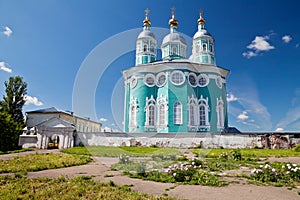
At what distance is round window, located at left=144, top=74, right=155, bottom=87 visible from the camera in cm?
2742

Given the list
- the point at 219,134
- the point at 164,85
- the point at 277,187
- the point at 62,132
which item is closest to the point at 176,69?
the point at 164,85

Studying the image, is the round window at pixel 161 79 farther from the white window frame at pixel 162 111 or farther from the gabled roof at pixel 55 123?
the gabled roof at pixel 55 123

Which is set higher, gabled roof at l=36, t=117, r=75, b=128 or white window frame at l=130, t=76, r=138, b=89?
white window frame at l=130, t=76, r=138, b=89

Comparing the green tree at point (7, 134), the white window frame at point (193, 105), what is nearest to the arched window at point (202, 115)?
the white window frame at point (193, 105)

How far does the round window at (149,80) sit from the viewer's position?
27.4m

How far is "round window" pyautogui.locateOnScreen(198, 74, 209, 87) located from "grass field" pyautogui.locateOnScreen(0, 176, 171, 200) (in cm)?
2276

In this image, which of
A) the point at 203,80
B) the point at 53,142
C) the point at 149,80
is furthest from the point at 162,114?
the point at 53,142

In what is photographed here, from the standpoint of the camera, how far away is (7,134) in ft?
68.2

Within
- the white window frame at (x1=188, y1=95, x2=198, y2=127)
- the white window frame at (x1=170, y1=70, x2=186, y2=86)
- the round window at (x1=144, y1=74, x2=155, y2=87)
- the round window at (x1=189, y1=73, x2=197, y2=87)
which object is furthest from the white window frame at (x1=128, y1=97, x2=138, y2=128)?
the round window at (x1=189, y1=73, x2=197, y2=87)

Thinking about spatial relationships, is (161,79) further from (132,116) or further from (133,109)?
(132,116)

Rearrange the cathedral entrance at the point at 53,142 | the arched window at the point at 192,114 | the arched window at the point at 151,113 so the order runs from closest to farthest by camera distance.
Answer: the cathedral entrance at the point at 53,142 < the arched window at the point at 192,114 < the arched window at the point at 151,113

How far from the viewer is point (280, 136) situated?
63.0ft

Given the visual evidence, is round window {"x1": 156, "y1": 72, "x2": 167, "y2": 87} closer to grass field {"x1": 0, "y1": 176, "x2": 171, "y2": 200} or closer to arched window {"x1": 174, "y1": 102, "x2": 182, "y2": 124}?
arched window {"x1": 174, "y1": 102, "x2": 182, "y2": 124}

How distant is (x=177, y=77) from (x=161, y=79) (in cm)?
213
